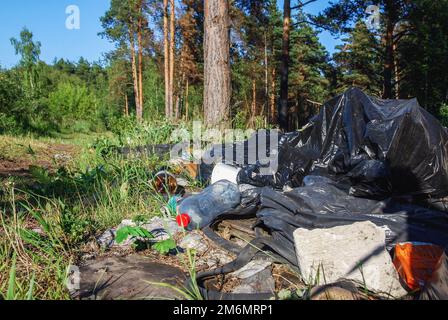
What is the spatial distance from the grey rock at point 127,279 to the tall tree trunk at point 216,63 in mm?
4083

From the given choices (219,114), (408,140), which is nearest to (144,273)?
(408,140)

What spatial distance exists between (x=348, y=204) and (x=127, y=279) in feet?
4.39

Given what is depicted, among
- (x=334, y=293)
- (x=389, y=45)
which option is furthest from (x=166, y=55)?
(x=334, y=293)

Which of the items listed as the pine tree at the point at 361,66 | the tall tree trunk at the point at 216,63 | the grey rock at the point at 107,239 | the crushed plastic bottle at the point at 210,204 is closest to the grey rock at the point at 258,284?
the crushed plastic bottle at the point at 210,204

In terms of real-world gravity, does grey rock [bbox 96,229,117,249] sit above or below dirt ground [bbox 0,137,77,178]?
below

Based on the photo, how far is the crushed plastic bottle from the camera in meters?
2.46

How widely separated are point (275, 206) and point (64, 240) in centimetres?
123

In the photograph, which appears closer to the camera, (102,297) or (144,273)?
(102,297)

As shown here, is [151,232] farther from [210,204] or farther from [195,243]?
[210,204]

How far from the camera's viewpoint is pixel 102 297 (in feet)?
4.89

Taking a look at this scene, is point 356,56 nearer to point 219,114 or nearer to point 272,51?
point 272,51

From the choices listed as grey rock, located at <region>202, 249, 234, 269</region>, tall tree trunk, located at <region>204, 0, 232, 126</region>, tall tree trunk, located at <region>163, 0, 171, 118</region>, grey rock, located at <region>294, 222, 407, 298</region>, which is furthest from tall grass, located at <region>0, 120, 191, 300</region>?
tall tree trunk, located at <region>163, 0, 171, 118</region>

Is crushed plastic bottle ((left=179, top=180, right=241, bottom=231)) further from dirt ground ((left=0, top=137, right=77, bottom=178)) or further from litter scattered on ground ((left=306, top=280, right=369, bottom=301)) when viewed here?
dirt ground ((left=0, top=137, right=77, bottom=178))
